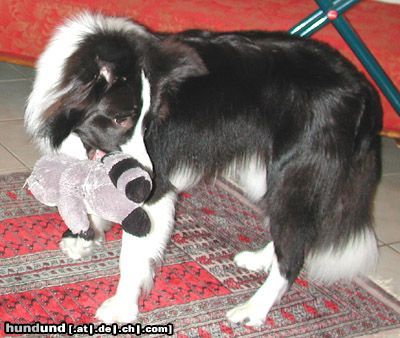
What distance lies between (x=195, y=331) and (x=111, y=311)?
32cm

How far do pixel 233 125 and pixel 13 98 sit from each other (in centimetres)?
247

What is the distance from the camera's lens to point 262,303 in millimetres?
2551

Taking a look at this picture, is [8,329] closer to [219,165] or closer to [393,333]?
[219,165]

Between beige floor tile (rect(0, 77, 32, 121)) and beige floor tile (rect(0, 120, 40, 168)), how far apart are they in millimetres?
128

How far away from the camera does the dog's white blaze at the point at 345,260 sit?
2.65m

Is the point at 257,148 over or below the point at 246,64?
below

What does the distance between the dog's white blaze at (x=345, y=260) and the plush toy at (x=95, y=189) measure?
2.68ft

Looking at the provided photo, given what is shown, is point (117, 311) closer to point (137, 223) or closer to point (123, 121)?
point (137, 223)

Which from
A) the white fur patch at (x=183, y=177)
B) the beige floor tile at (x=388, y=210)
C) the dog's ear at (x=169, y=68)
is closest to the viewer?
the dog's ear at (x=169, y=68)

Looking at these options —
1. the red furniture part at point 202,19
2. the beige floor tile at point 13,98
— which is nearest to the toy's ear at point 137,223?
the red furniture part at point 202,19

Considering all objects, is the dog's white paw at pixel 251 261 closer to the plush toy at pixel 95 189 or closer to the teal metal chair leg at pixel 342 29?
the plush toy at pixel 95 189

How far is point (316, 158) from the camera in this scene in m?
2.44

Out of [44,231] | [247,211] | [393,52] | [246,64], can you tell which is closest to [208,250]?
[247,211]

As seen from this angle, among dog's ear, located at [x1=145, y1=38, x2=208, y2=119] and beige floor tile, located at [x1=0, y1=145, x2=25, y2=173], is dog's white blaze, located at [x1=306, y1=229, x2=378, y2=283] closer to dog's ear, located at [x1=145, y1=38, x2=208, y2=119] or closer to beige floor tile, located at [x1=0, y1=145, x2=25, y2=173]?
dog's ear, located at [x1=145, y1=38, x2=208, y2=119]
